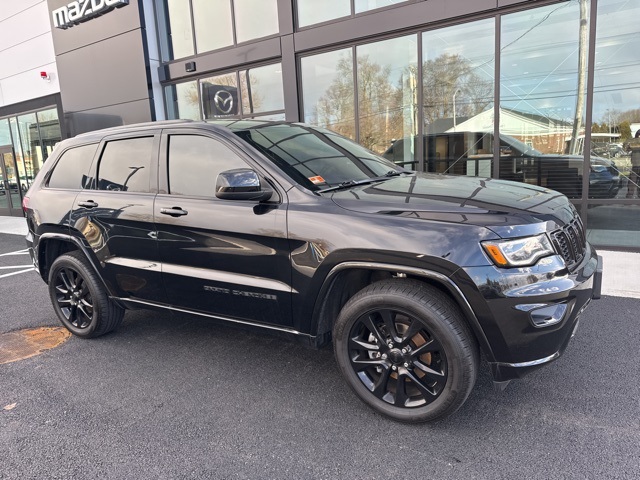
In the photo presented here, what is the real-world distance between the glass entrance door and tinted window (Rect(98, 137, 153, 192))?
14837 mm

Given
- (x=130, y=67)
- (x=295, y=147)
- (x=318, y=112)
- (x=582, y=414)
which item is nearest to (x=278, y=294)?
(x=295, y=147)

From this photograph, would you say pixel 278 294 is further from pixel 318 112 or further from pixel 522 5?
pixel 318 112

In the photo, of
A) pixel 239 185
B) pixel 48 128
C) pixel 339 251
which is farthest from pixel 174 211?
pixel 48 128

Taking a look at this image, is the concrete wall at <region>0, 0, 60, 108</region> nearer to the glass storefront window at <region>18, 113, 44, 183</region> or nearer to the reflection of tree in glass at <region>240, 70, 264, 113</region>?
the glass storefront window at <region>18, 113, 44, 183</region>

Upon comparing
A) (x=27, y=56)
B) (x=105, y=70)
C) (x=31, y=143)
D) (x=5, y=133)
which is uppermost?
(x=27, y=56)

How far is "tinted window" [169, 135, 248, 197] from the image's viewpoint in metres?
3.20

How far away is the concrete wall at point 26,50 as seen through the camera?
45.3 ft

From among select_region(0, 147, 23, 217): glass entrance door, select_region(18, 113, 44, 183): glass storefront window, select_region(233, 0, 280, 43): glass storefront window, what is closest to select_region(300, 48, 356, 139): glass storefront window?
select_region(233, 0, 280, 43): glass storefront window

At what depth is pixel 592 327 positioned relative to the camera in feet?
12.9

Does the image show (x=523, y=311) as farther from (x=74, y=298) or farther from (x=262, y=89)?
(x=262, y=89)

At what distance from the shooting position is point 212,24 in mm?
10820

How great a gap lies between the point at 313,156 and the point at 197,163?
2.80 feet

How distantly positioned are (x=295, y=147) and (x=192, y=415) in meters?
1.95

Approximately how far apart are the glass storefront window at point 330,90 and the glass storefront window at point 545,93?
291cm
